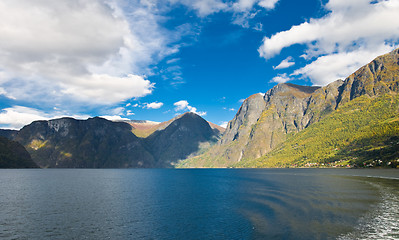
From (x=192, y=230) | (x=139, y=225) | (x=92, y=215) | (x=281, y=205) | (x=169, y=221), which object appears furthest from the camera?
(x=281, y=205)

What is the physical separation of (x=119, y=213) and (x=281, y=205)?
44594mm

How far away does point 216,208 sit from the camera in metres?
66.9

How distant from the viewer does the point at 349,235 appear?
3938 centimetres

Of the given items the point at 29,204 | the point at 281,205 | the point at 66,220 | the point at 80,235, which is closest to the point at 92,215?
the point at 66,220

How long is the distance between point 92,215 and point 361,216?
62.9 metres

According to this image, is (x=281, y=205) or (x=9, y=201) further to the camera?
(x=9, y=201)

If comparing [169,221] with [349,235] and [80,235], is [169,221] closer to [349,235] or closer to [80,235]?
[80,235]

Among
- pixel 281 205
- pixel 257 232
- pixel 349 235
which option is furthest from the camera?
pixel 281 205

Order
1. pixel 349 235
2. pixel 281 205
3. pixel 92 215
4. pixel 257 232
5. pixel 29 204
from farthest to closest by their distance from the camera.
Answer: pixel 29 204, pixel 281 205, pixel 92 215, pixel 257 232, pixel 349 235

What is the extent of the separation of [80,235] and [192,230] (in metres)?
20.8

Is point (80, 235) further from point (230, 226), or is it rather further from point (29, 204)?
point (29, 204)

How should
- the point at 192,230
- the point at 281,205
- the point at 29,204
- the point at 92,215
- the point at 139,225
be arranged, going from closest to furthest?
1. the point at 192,230
2. the point at 139,225
3. the point at 92,215
4. the point at 281,205
5. the point at 29,204

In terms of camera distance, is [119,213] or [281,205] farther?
[281,205]

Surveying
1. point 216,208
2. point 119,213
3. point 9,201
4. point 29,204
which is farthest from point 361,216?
point 9,201
